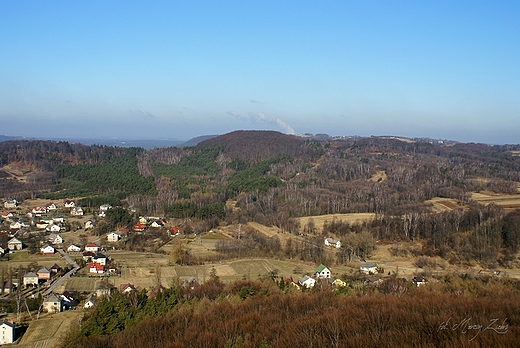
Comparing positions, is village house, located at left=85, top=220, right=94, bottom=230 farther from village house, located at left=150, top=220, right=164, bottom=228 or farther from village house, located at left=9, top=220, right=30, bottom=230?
village house, located at left=150, top=220, right=164, bottom=228

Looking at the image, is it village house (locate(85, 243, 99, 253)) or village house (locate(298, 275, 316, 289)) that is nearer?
village house (locate(298, 275, 316, 289))

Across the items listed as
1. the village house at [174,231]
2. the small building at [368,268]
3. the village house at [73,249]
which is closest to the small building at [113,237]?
the village house at [73,249]

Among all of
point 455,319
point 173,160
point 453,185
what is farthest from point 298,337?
point 173,160

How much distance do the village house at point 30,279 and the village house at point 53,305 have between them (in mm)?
3523

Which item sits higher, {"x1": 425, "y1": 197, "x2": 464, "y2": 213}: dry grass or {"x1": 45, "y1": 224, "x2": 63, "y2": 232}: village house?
{"x1": 425, "y1": 197, "x2": 464, "y2": 213}: dry grass

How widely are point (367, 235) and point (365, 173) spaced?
27206 mm

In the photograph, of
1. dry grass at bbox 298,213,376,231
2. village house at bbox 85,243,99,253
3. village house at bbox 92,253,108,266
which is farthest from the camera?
dry grass at bbox 298,213,376,231

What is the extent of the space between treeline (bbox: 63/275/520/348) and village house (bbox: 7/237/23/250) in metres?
15.1

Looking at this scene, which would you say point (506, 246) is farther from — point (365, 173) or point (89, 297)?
point (365, 173)

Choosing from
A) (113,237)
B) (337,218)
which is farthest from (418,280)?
(113,237)

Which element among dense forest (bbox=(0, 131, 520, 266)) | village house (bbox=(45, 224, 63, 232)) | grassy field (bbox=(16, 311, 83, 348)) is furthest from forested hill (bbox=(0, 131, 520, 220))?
grassy field (bbox=(16, 311, 83, 348))

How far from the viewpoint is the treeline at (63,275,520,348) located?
28.0 feet

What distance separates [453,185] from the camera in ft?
146

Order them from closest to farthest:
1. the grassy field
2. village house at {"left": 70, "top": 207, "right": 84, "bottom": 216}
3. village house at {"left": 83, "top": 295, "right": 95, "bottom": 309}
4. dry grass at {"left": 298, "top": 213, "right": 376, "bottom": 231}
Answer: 1. the grassy field
2. village house at {"left": 83, "top": 295, "right": 95, "bottom": 309}
3. dry grass at {"left": 298, "top": 213, "right": 376, "bottom": 231}
4. village house at {"left": 70, "top": 207, "right": 84, "bottom": 216}
